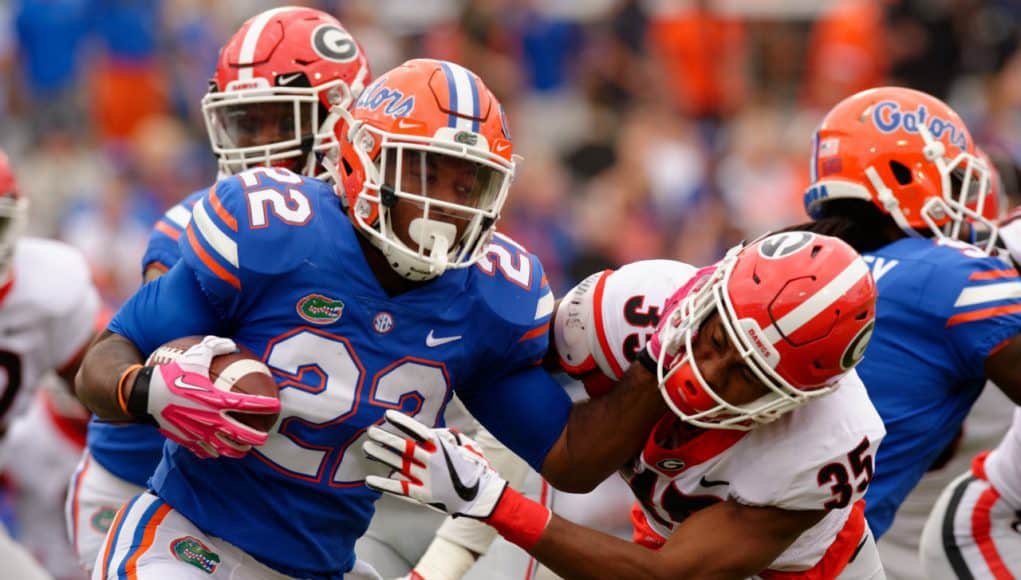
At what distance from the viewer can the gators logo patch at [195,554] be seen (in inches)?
135

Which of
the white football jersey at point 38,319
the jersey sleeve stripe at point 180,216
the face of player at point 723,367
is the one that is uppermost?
the jersey sleeve stripe at point 180,216

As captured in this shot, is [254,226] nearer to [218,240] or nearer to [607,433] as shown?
[218,240]

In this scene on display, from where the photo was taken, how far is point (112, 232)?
11219 mm

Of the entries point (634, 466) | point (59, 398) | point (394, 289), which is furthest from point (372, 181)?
point (59, 398)

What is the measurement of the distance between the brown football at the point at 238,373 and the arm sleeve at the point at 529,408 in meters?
0.59

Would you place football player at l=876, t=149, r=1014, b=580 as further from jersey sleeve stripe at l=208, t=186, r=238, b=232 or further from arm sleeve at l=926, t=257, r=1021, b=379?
jersey sleeve stripe at l=208, t=186, r=238, b=232

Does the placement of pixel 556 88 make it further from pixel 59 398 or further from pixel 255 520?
pixel 255 520

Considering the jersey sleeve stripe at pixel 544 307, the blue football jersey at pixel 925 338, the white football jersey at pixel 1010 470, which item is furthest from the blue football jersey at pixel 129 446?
the white football jersey at pixel 1010 470

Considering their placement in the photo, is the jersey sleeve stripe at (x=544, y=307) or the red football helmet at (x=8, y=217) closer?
the jersey sleeve stripe at (x=544, y=307)

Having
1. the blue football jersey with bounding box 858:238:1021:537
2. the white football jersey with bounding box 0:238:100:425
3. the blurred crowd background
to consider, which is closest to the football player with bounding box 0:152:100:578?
the white football jersey with bounding box 0:238:100:425

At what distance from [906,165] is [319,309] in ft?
6.10

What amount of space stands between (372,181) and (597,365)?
2.36 ft

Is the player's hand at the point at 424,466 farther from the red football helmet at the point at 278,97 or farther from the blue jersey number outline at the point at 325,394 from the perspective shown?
the red football helmet at the point at 278,97

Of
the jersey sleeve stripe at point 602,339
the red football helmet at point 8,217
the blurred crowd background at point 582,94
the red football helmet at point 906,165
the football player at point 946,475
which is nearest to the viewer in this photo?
the jersey sleeve stripe at point 602,339
